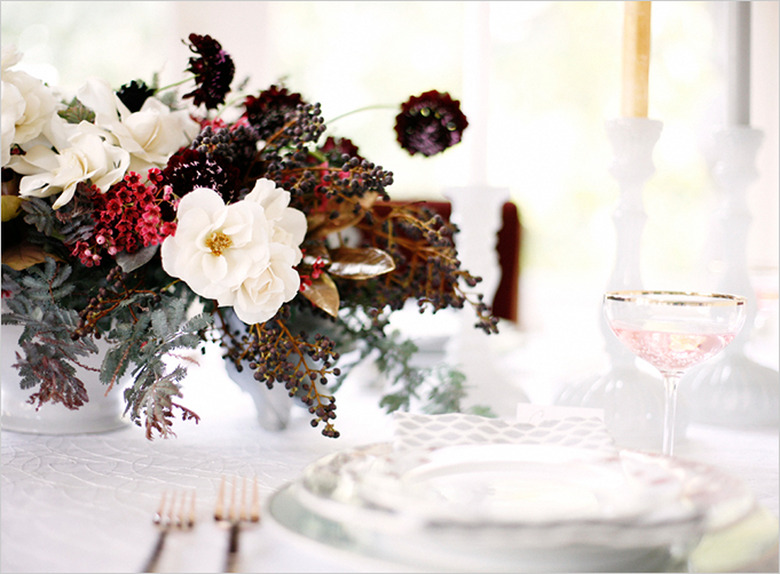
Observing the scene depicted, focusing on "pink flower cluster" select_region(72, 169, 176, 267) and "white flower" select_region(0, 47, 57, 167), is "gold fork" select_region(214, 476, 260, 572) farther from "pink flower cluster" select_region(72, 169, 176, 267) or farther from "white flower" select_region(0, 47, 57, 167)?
"white flower" select_region(0, 47, 57, 167)

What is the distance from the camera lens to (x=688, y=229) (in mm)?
3561

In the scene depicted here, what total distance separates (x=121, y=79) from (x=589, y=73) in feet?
7.33

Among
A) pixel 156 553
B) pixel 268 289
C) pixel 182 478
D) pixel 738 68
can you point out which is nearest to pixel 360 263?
pixel 268 289

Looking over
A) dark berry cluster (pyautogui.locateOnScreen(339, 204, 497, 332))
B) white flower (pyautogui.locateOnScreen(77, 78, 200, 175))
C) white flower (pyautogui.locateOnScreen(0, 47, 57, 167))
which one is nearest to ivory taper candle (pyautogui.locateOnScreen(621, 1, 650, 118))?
dark berry cluster (pyautogui.locateOnScreen(339, 204, 497, 332))

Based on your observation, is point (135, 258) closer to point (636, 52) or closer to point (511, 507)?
point (511, 507)

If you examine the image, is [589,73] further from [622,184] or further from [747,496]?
[747,496]

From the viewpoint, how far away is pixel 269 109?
→ 0.72m

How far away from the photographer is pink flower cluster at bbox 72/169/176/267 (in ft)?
1.92

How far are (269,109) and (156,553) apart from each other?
45cm

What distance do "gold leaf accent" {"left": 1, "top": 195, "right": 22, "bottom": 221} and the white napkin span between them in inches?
15.4

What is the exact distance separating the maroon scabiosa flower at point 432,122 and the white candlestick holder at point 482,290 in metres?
0.14

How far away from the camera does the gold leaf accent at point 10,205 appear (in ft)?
2.09

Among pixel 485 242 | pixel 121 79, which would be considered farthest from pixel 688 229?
pixel 485 242

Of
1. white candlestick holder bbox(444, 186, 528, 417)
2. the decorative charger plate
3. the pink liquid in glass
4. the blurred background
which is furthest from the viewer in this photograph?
the blurred background
